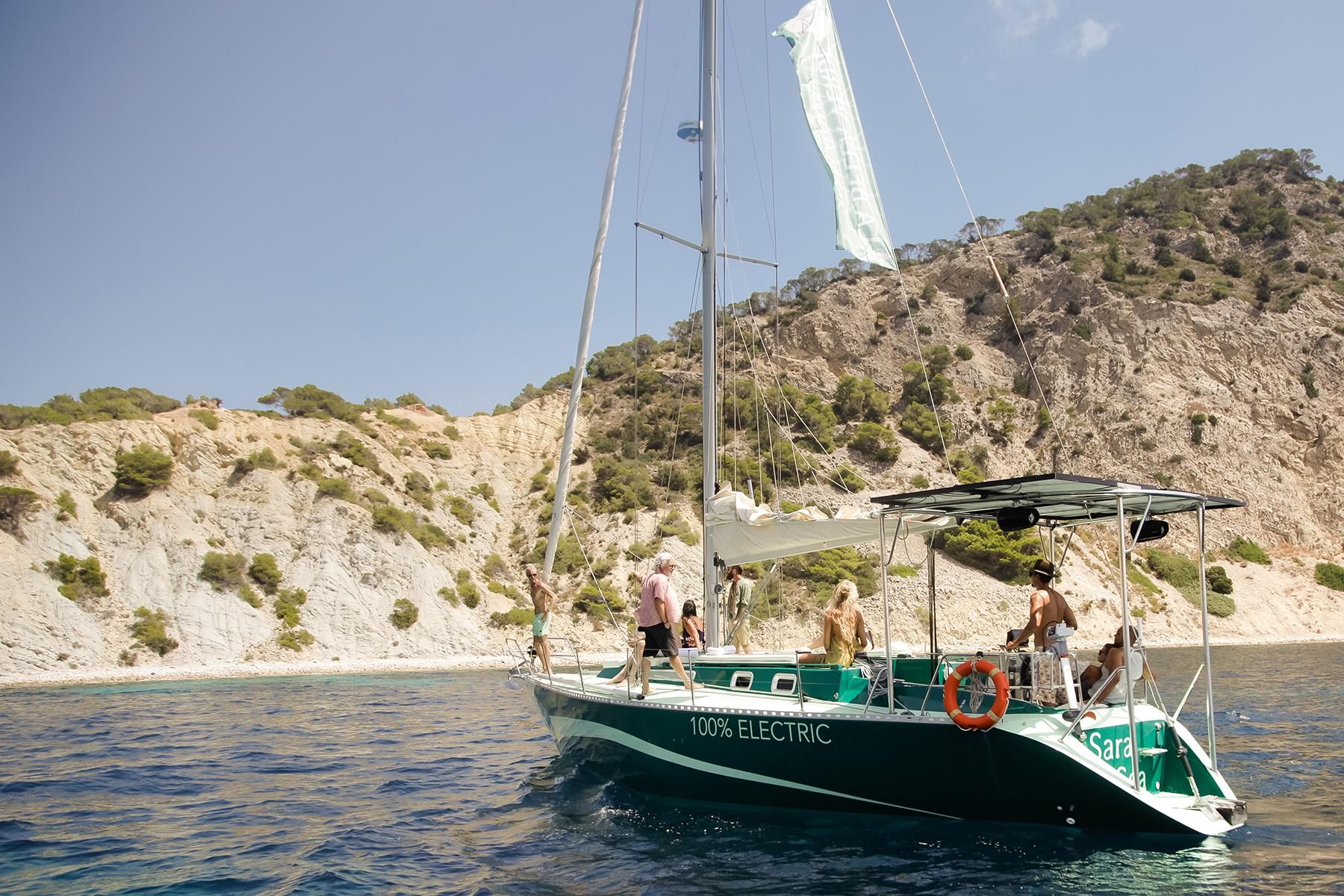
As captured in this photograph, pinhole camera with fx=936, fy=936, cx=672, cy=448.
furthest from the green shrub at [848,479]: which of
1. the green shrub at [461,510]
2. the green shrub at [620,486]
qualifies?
the green shrub at [461,510]

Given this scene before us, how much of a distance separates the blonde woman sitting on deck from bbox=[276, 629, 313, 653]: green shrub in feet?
95.8

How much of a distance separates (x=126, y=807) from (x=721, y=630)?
27.8 feet

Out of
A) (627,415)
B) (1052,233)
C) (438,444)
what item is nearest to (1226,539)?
(1052,233)

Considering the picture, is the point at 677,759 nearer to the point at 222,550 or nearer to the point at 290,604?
the point at 290,604

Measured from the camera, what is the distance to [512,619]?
40.8m

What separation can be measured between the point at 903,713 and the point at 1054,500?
2.93 metres

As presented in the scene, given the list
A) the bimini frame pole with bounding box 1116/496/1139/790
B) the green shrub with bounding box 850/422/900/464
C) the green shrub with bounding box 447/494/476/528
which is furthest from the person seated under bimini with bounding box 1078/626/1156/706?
the green shrub with bounding box 850/422/900/464

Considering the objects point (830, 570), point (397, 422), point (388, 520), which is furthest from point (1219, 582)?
point (397, 422)

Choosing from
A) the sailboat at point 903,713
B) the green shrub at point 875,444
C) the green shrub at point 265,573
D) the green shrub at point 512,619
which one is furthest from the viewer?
the green shrub at point 875,444

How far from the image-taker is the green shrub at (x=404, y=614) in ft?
127

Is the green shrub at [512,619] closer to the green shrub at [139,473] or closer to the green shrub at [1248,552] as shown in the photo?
the green shrub at [139,473]

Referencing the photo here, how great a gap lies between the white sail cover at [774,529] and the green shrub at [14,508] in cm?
3300

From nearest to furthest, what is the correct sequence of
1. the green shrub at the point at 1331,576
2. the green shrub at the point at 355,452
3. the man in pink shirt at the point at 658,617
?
1. the man in pink shirt at the point at 658,617
2. the green shrub at the point at 1331,576
3. the green shrub at the point at 355,452

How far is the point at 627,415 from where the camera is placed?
59.2 m
